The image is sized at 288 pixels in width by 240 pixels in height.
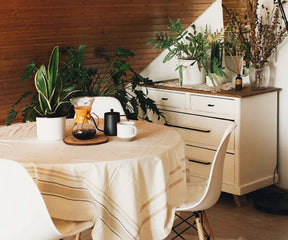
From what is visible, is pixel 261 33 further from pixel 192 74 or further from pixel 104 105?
pixel 104 105

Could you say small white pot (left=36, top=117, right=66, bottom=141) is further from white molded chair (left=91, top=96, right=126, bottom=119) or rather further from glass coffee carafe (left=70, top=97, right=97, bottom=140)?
white molded chair (left=91, top=96, right=126, bottom=119)

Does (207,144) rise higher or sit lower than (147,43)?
lower

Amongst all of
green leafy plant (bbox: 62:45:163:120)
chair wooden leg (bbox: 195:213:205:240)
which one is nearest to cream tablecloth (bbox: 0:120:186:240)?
chair wooden leg (bbox: 195:213:205:240)

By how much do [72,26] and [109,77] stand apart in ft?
2.31

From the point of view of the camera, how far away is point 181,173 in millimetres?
2635

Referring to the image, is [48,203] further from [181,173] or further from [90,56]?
[90,56]

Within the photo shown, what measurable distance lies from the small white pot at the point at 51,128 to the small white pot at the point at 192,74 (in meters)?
1.69

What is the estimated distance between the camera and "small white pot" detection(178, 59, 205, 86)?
418cm

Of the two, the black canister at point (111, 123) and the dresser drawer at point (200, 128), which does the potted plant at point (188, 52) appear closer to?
the dresser drawer at point (200, 128)

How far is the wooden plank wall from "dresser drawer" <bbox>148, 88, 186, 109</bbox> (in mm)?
444

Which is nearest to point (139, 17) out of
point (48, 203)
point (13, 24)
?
point (13, 24)

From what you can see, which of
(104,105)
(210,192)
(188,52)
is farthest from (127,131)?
(188,52)

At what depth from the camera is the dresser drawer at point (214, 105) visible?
3766mm

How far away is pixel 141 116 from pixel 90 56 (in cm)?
76
